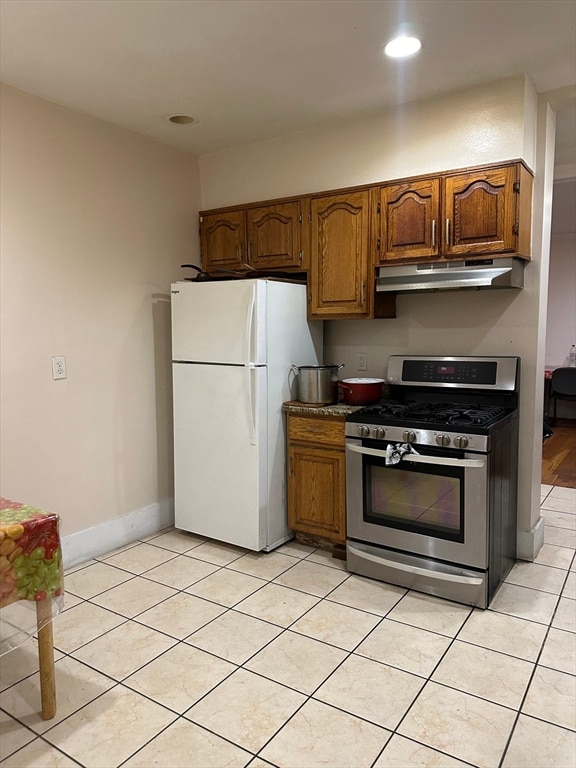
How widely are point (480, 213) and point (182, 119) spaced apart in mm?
1774

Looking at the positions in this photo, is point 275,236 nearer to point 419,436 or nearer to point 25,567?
point 419,436

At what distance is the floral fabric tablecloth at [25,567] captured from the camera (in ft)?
5.84

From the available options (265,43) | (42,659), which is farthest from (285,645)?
(265,43)

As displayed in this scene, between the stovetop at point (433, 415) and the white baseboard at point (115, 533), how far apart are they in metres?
1.54

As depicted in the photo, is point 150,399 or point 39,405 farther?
point 150,399

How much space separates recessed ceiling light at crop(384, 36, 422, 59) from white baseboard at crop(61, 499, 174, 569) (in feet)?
9.48

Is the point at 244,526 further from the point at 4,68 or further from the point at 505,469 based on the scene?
the point at 4,68

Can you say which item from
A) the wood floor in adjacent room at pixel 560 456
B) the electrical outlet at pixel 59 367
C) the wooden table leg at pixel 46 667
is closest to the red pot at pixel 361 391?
the electrical outlet at pixel 59 367

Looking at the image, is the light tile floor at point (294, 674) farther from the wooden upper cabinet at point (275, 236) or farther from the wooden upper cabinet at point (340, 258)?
the wooden upper cabinet at point (275, 236)

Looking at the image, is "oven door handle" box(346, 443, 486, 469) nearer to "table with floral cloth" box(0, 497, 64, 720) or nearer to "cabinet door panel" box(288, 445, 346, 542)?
"cabinet door panel" box(288, 445, 346, 542)

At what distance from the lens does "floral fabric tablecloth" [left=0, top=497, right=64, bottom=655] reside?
5.84 feet

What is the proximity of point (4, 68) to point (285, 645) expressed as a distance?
9.47 ft

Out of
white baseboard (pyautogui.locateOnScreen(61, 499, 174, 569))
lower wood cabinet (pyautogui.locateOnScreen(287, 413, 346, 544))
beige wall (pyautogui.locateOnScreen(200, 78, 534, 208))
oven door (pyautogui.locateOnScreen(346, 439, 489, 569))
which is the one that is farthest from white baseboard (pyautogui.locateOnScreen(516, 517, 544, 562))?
white baseboard (pyautogui.locateOnScreen(61, 499, 174, 569))

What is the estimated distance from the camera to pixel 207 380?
132 inches
